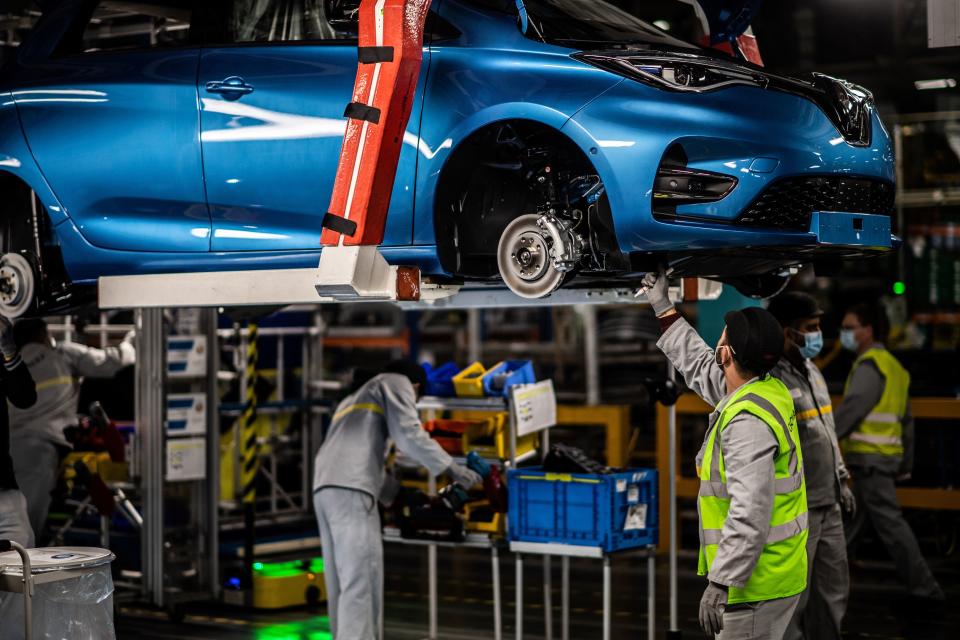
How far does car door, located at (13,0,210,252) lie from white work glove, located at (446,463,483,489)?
182 centimetres

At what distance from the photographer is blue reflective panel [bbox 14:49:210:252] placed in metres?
4.80

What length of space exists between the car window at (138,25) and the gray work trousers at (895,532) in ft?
16.1

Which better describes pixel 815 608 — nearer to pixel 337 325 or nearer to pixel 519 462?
pixel 519 462

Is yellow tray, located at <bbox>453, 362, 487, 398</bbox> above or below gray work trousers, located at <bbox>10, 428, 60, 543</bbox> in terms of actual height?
above

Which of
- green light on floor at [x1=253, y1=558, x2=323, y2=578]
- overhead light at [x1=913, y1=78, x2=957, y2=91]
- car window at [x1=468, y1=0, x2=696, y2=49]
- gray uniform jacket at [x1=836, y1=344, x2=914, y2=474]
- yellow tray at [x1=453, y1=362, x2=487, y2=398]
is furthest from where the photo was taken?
overhead light at [x1=913, y1=78, x2=957, y2=91]

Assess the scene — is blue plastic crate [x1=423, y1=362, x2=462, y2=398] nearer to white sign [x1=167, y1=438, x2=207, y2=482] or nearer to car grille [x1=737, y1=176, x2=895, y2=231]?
white sign [x1=167, y1=438, x2=207, y2=482]

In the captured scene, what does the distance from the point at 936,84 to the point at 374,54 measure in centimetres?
971

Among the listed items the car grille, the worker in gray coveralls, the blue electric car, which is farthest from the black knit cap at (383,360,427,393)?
the car grille

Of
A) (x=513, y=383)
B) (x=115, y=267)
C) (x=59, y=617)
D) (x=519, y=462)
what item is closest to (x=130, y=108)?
(x=115, y=267)

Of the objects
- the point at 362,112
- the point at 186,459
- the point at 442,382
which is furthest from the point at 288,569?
the point at 362,112

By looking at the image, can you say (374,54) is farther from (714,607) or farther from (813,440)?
(813,440)

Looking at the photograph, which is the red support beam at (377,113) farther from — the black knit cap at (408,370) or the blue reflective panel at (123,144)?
the black knit cap at (408,370)

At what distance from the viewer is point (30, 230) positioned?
5406mm

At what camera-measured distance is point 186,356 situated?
25.9 feet
